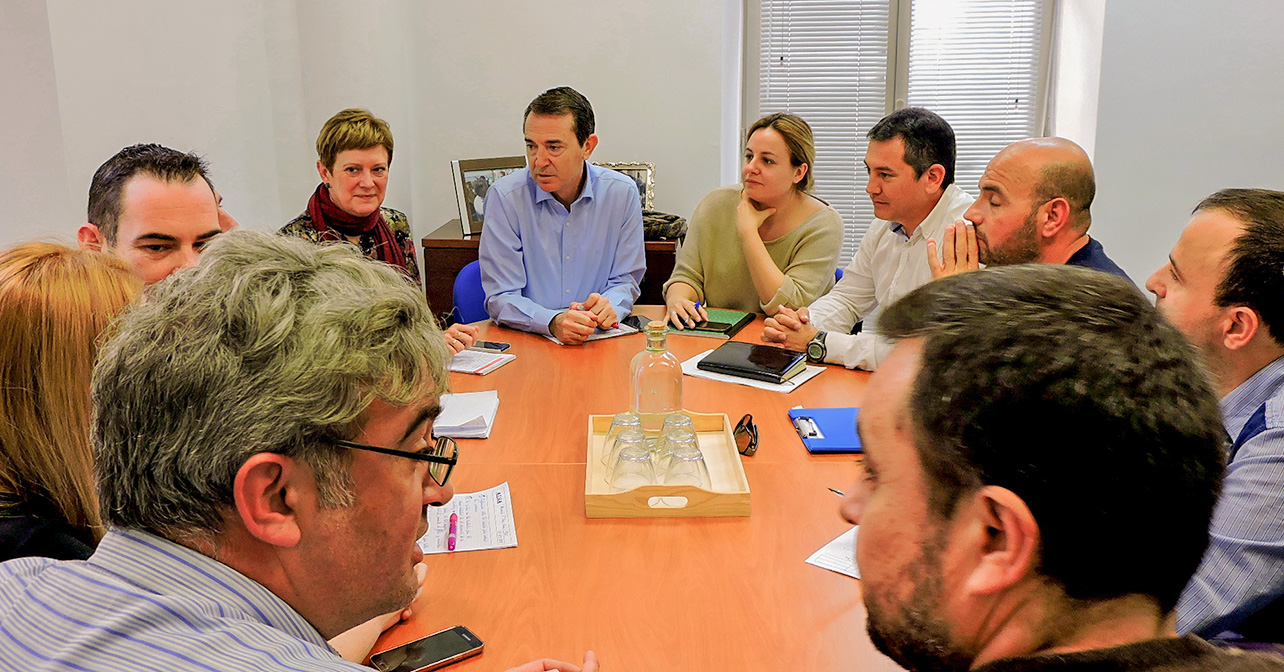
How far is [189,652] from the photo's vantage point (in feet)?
2.70

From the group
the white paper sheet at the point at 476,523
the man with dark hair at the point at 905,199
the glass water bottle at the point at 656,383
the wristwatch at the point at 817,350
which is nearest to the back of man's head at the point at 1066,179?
the man with dark hair at the point at 905,199

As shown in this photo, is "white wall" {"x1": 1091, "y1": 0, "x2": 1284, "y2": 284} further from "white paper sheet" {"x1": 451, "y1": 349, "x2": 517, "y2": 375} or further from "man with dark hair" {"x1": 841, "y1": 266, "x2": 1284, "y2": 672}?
"man with dark hair" {"x1": 841, "y1": 266, "x2": 1284, "y2": 672}

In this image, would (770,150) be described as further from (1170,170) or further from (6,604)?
(6,604)

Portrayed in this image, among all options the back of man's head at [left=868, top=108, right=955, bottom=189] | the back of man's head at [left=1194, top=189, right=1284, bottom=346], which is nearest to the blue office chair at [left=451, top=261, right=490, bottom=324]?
the back of man's head at [left=868, top=108, right=955, bottom=189]

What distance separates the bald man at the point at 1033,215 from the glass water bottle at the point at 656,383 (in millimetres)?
862

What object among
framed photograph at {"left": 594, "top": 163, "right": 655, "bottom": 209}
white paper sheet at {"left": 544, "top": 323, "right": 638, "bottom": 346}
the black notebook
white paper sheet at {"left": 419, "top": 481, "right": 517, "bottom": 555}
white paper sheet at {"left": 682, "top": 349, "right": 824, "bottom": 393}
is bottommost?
white paper sheet at {"left": 419, "top": 481, "right": 517, "bottom": 555}

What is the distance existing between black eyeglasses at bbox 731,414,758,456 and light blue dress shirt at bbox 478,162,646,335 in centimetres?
146

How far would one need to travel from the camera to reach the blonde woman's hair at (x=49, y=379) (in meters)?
1.23

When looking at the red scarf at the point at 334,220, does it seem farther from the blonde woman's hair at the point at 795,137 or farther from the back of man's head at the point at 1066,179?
the back of man's head at the point at 1066,179

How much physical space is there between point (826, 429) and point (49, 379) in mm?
1642

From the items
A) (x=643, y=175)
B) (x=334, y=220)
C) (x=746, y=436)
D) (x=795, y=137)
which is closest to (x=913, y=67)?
(x=643, y=175)

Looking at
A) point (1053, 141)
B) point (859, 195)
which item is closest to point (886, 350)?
point (1053, 141)

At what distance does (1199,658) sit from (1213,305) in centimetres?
123

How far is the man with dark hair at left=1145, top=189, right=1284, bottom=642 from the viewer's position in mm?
1413
